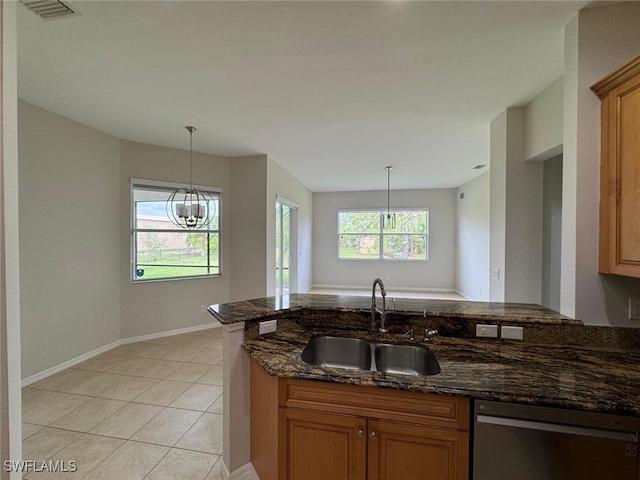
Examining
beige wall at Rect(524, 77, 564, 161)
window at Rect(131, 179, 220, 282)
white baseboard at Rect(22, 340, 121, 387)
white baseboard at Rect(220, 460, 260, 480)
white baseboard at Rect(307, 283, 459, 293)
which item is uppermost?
beige wall at Rect(524, 77, 564, 161)

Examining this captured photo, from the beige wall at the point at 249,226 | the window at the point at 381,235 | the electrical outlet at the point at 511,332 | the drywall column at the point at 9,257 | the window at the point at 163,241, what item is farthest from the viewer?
the window at the point at 381,235

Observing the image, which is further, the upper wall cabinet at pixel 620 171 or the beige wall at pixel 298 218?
the beige wall at pixel 298 218

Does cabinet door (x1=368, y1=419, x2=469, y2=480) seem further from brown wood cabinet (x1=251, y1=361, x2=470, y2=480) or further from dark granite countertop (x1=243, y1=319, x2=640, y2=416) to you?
dark granite countertop (x1=243, y1=319, x2=640, y2=416)

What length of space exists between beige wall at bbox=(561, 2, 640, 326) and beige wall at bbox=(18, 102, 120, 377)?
4.63 metres

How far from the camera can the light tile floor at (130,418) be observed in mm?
1900

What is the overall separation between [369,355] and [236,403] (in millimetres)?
860

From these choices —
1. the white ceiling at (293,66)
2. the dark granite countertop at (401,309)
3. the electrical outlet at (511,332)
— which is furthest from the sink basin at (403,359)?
the white ceiling at (293,66)

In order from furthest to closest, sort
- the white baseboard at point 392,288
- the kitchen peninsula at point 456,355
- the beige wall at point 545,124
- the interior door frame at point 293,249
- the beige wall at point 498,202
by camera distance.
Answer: the white baseboard at point 392,288, the interior door frame at point 293,249, the beige wall at point 498,202, the beige wall at point 545,124, the kitchen peninsula at point 456,355

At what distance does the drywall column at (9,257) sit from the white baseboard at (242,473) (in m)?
1.03

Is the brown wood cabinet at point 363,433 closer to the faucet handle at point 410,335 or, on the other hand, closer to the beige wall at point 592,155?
the faucet handle at point 410,335

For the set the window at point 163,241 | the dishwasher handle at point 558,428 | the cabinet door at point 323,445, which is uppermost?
the window at point 163,241

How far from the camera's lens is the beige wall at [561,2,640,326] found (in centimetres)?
171

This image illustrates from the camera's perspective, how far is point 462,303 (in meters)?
2.25

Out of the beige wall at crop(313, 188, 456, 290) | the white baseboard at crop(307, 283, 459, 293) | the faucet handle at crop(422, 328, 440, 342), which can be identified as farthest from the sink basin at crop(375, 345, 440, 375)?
the beige wall at crop(313, 188, 456, 290)
